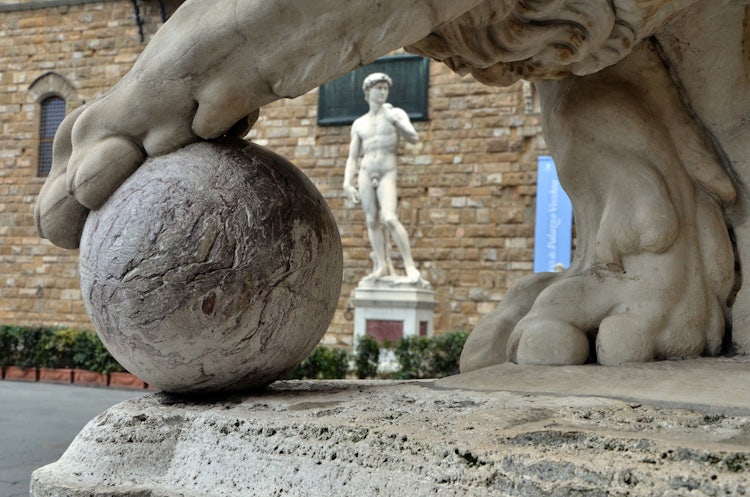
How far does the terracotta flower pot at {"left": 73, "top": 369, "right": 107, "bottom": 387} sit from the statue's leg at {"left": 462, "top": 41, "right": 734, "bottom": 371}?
8426mm

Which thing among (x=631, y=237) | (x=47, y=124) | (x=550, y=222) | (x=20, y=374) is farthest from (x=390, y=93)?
(x=631, y=237)

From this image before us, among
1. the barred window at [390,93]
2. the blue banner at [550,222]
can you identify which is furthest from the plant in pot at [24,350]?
the blue banner at [550,222]

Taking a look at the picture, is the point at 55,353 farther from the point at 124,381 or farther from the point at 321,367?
the point at 321,367

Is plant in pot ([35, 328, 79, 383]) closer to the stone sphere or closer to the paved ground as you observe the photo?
the paved ground

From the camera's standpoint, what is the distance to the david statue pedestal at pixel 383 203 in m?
10.9

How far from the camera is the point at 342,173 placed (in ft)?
46.3

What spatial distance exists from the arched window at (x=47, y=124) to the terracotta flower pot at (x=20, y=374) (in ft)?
19.7

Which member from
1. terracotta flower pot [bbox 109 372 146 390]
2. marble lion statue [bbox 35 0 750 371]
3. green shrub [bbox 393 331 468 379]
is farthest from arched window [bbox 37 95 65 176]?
marble lion statue [bbox 35 0 750 371]

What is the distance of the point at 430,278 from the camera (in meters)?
13.3

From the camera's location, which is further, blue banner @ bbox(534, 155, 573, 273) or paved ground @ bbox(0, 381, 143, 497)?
blue banner @ bbox(534, 155, 573, 273)

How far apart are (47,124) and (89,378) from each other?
7.46m

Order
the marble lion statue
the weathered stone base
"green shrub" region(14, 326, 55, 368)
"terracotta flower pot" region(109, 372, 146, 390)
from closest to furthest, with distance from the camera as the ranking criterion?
the weathered stone base, the marble lion statue, "terracotta flower pot" region(109, 372, 146, 390), "green shrub" region(14, 326, 55, 368)

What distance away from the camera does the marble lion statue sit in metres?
1.50

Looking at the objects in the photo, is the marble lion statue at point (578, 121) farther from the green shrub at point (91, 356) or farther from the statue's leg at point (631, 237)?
the green shrub at point (91, 356)
